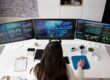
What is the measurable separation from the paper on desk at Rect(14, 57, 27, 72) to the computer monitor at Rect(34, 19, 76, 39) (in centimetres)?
35

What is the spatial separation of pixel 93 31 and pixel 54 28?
0.48 m

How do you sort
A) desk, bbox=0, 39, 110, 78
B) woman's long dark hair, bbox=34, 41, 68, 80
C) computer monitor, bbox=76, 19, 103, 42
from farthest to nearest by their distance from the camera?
computer monitor, bbox=76, 19, 103, 42, desk, bbox=0, 39, 110, 78, woman's long dark hair, bbox=34, 41, 68, 80

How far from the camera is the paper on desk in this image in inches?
74.8

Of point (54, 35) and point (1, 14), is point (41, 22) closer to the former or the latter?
point (54, 35)

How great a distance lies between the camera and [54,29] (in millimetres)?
2066

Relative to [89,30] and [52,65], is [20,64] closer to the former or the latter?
[52,65]

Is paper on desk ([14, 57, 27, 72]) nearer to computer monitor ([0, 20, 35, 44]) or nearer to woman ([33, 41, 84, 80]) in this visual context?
computer monitor ([0, 20, 35, 44])

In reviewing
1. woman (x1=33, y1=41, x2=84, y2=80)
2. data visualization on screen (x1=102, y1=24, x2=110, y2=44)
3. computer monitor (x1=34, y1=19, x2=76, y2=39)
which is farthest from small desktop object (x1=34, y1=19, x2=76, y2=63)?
woman (x1=33, y1=41, x2=84, y2=80)

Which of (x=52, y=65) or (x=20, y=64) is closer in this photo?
(x=52, y=65)

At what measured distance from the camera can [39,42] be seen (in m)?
→ 2.29

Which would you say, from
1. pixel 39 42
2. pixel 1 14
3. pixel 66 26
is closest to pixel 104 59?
pixel 66 26

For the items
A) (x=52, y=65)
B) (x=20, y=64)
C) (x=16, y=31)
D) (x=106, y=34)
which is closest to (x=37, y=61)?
(x=20, y=64)

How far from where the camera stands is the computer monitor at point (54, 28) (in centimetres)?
201

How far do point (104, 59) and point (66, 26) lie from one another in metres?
0.62
